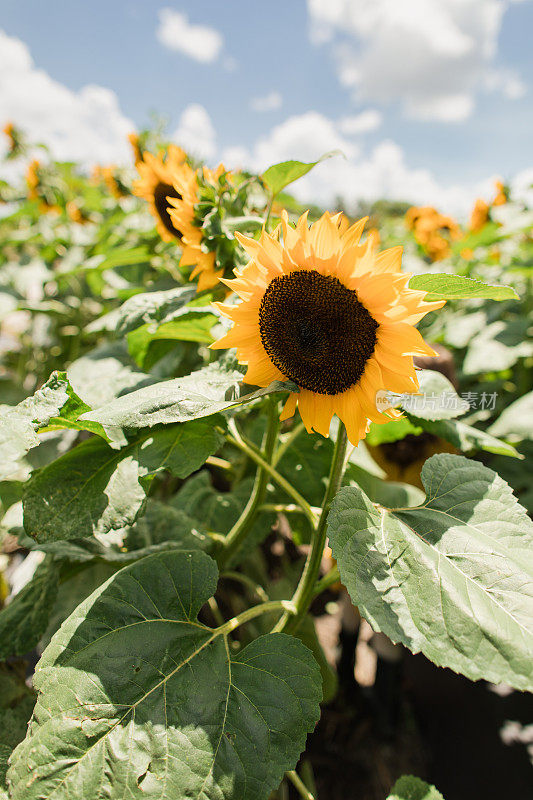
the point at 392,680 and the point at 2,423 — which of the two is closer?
the point at 2,423

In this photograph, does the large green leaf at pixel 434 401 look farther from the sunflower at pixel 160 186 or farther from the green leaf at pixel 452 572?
the sunflower at pixel 160 186

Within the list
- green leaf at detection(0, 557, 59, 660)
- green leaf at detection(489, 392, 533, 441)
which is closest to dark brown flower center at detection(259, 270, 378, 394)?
green leaf at detection(0, 557, 59, 660)

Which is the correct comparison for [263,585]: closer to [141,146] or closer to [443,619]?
[443,619]

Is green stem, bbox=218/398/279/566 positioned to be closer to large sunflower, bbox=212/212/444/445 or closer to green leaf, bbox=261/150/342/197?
large sunflower, bbox=212/212/444/445

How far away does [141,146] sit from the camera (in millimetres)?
2307

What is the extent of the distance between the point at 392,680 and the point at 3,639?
1.34 metres

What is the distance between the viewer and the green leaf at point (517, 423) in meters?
1.55

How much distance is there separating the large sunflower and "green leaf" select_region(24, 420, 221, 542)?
0.51 feet

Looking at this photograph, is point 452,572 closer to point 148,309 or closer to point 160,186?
point 148,309

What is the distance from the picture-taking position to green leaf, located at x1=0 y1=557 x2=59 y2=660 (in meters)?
0.92

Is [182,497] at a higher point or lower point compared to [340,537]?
lower

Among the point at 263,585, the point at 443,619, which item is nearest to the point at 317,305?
the point at 443,619

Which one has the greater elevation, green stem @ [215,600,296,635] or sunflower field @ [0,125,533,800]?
sunflower field @ [0,125,533,800]

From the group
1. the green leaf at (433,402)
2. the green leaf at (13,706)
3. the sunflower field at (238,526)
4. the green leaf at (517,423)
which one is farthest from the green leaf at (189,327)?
the green leaf at (517,423)
